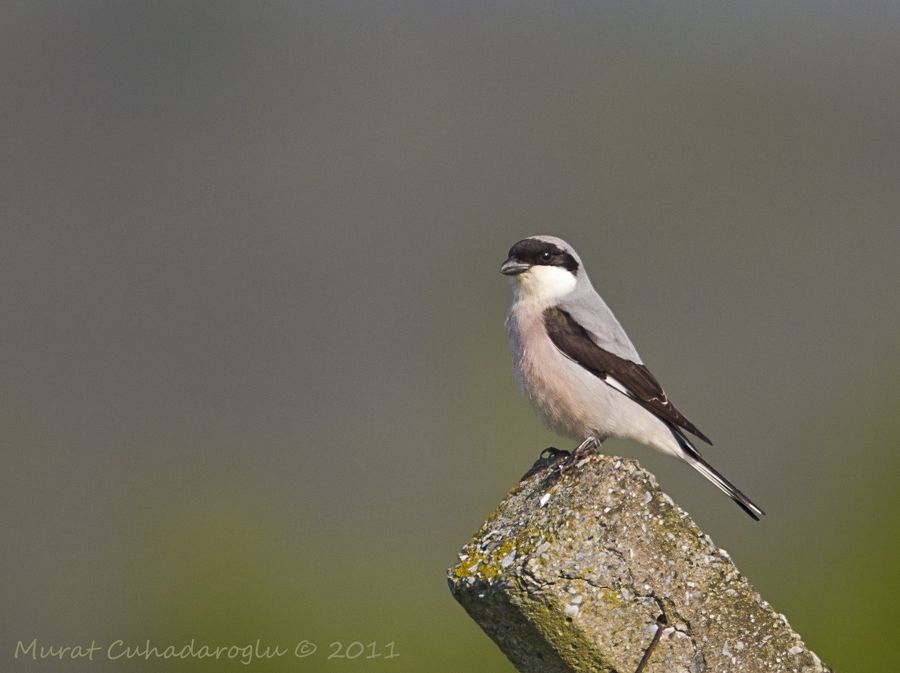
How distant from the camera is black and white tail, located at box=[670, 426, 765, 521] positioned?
4608 mm

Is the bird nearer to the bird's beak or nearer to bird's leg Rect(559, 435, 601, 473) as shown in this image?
the bird's beak

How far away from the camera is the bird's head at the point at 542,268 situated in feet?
19.4

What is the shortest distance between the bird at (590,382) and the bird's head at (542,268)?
158 mm

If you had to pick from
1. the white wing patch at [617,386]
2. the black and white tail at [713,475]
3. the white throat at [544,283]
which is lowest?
the black and white tail at [713,475]

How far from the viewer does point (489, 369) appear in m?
32.1

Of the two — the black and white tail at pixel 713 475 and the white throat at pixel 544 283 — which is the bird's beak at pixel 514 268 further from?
the black and white tail at pixel 713 475

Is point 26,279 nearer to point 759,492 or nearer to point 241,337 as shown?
point 241,337

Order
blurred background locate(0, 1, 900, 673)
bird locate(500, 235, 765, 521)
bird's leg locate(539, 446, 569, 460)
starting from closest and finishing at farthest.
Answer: bird's leg locate(539, 446, 569, 460) → bird locate(500, 235, 765, 521) → blurred background locate(0, 1, 900, 673)

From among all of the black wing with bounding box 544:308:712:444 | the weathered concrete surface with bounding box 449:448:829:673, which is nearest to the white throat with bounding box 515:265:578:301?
the black wing with bounding box 544:308:712:444

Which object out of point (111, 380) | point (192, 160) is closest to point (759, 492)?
point (111, 380)

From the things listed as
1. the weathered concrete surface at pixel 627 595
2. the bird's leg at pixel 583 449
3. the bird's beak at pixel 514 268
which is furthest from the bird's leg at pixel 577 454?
the bird's beak at pixel 514 268

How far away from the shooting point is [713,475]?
16.8ft

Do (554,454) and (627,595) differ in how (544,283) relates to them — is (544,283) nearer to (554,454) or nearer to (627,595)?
(554,454)

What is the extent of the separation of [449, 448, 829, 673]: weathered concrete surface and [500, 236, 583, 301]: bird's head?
3.18 metres
